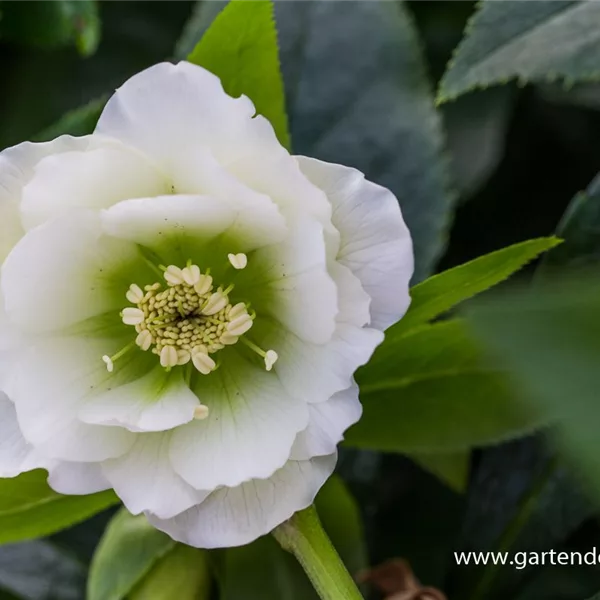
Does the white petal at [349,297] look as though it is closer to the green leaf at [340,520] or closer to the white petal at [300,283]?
the white petal at [300,283]

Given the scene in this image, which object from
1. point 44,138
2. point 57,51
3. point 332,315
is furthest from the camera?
point 57,51

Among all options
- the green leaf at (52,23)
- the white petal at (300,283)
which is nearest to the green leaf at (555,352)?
the white petal at (300,283)

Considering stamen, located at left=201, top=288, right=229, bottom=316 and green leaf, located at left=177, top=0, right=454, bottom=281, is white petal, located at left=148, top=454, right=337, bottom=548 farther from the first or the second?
green leaf, located at left=177, top=0, right=454, bottom=281

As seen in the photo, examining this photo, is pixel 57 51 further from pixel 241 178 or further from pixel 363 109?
pixel 241 178

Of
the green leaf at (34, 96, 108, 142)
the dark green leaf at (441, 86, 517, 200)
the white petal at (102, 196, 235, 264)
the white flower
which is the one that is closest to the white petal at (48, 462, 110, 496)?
the white flower

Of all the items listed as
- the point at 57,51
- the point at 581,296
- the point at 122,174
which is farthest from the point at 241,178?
the point at 57,51
